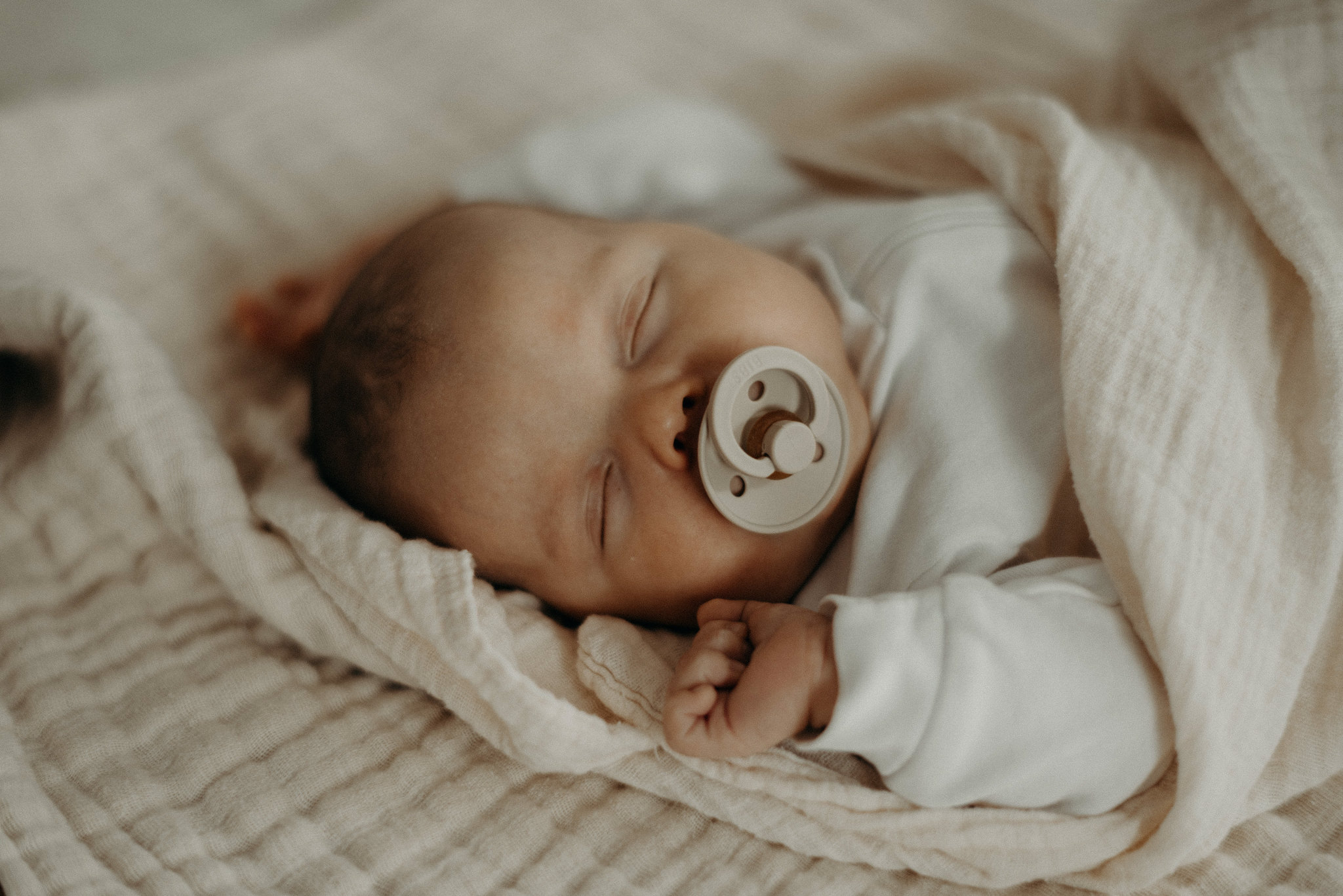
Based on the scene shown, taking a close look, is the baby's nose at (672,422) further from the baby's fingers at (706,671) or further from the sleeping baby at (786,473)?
the baby's fingers at (706,671)

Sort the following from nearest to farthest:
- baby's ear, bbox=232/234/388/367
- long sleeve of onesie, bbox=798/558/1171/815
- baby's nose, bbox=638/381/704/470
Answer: long sleeve of onesie, bbox=798/558/1171/815
baby's nose, bbox=638/381/704/470
baby's ear, bbox=232/234/388/367

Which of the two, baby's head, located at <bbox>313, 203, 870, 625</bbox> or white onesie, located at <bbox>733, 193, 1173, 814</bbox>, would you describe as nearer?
white onesie, located at <bbox>733, 193, 1173, 814</bbox>

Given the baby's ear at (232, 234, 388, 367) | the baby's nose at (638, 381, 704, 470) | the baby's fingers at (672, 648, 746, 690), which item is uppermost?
the baby's nose at (638, 381, 704, 470)

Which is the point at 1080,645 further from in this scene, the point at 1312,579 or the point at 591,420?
the point at 591,420

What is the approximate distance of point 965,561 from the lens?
897mm

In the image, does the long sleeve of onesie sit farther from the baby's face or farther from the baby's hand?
the baby's face

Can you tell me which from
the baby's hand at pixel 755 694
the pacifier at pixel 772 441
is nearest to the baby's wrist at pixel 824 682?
the baby's hand at pixel 755 694

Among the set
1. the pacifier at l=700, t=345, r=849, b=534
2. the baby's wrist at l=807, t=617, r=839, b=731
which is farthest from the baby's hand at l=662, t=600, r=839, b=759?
the pacifier at l=700, t=345, r=849, b=534

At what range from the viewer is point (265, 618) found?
991 mm

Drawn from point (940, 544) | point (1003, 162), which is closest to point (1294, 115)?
point (1003, 162)

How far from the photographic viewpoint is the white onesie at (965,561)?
761 millimetres

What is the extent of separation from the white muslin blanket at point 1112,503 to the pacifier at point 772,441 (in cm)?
19

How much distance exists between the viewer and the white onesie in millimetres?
761

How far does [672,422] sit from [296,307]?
2.53 ft
